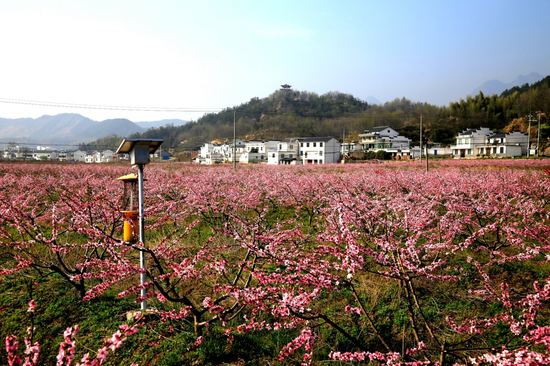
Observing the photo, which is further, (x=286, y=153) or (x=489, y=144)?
(x=286, y=153)

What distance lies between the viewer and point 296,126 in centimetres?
10600

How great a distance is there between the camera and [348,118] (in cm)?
11019

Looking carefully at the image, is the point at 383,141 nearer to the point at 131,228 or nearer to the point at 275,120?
the point at 275,120

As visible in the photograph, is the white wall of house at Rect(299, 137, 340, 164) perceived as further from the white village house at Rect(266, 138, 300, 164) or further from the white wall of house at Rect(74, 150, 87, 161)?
the white wall of house at Rect(74, 150, 87, 161)

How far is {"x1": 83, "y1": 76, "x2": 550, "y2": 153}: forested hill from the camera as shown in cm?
7706

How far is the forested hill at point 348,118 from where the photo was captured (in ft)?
253

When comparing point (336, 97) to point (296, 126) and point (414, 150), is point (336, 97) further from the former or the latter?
point (414, 150)

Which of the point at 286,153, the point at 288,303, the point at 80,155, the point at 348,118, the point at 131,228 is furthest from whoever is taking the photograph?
the point at 80,155

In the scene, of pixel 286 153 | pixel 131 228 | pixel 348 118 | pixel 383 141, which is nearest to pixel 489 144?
pixel 383 141

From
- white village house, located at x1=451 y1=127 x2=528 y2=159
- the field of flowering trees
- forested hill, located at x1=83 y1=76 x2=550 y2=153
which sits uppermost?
forested hill, located at x1=83 y1=76 x2=550 y2=153

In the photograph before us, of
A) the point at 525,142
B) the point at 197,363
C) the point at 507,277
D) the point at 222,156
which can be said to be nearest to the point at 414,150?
the point at 525,142

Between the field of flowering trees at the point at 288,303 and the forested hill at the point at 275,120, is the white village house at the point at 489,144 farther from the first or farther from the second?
the field of flowering trees at the point at 288,303

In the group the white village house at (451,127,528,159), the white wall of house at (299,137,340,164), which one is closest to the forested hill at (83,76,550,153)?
the white village house at (451,127,528,159)

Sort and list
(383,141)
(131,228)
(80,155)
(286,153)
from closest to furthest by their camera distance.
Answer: (131,228), (286,153), (383,141), (80,155)
